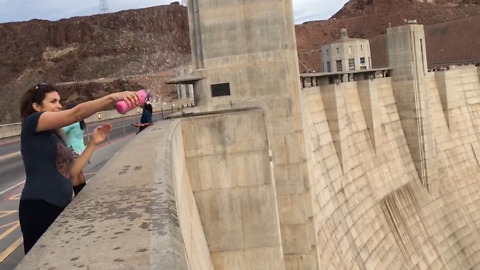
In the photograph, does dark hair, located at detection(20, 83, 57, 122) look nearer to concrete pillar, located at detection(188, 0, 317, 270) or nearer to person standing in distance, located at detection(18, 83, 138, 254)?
person standing in distance, located at detection(18, 83, 138, 254)

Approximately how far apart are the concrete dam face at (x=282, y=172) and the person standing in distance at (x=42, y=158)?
25 centimetres

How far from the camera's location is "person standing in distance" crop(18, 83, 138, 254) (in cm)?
368

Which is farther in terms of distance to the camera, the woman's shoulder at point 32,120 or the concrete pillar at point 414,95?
the concrete pillar at point 414,95

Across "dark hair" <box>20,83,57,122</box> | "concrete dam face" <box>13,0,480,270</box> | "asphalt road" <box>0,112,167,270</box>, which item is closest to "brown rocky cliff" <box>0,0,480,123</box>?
"asphalt road" <box>0,112,167,270</box>

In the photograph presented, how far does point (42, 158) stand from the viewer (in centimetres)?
381

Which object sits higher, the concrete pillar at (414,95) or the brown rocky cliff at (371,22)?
the brown rocky cliff at (371,22)

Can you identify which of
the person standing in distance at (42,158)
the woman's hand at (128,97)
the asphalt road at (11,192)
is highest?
the woman's hand at (128,97)

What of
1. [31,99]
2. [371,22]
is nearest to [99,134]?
[31,99]

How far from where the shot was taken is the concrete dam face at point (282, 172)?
3.56 meters

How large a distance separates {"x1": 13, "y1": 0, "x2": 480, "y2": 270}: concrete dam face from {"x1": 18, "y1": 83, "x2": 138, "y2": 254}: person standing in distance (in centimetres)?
25

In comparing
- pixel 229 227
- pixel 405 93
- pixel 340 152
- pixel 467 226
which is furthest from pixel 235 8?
pixel 467 226

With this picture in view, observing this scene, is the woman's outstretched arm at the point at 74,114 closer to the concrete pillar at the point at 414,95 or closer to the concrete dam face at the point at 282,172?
the concrete dam face at the point at 282,172

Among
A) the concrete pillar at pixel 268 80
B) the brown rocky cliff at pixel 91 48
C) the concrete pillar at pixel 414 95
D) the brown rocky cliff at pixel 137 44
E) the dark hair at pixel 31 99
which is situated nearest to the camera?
the dark hair at pixel 31 99

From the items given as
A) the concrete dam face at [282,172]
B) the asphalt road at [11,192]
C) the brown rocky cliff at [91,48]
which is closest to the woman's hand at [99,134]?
the concrete dam face at [282,172]
